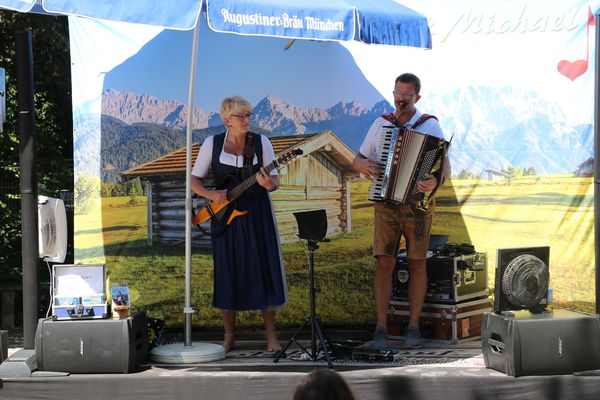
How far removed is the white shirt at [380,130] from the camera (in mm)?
5793

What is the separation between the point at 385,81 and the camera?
6836 mm

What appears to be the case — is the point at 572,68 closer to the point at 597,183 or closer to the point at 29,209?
the point at 597,183

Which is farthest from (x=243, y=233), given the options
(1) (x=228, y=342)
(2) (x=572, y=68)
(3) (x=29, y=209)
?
(2) (x=572, y=68)

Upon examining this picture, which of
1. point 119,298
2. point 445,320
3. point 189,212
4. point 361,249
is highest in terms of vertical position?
point 189,212

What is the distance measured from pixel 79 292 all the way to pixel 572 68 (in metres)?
4.22

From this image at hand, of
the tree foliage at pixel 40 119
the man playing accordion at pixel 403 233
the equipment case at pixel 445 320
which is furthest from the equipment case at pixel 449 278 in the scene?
the tree foliage at pixel 40 119

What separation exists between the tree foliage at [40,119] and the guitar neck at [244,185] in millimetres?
4319

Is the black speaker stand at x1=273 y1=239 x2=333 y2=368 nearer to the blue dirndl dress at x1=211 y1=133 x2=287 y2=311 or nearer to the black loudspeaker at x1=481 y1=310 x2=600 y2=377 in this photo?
the blue dirndl dress at x1=211 y1=133 x2=287 y2=311

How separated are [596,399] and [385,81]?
10.4 ft

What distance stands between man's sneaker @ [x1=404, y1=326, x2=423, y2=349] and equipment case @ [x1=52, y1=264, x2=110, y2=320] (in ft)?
6.93

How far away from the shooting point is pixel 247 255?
5.65 metres

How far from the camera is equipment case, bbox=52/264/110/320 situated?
5125mm

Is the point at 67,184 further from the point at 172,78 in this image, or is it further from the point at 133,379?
the point at 133,379

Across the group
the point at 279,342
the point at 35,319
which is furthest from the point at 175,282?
the point at 35,319
